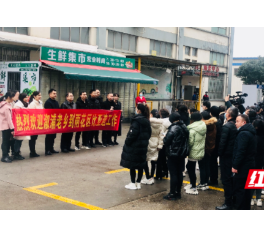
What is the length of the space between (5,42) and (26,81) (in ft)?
5.72

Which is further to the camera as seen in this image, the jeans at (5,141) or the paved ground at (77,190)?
the jeans at (5,141)

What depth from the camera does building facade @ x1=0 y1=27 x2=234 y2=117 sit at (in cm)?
1524

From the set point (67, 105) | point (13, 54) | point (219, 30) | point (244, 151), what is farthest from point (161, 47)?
point (244, 151)

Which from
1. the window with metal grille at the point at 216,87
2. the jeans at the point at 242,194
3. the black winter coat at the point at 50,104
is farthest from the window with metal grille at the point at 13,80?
the window with metal grille at the point at 216,87

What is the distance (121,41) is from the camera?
2197 cm

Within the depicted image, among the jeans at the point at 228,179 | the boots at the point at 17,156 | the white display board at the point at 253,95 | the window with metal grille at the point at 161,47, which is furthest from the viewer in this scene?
the window with metal grille at the point at 161,47

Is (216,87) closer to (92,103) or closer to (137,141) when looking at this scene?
(92,103)

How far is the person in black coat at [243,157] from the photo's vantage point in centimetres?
527

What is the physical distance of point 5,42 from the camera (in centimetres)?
1340

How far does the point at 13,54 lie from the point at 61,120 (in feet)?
20.9

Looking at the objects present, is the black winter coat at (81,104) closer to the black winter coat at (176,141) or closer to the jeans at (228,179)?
the black winter coat at (176,141)

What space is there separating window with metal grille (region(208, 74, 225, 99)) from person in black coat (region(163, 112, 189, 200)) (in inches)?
1070
